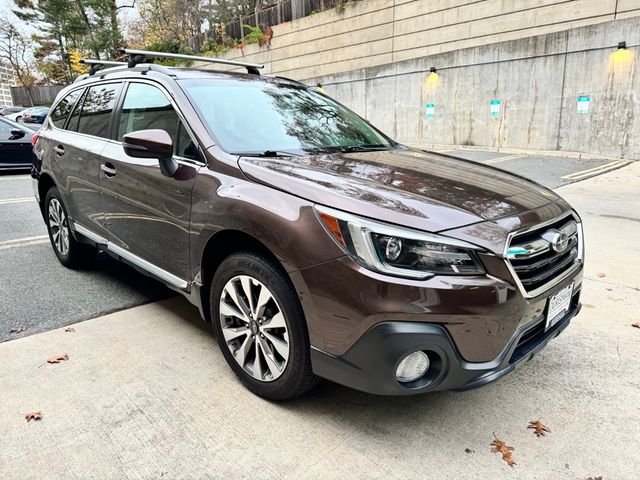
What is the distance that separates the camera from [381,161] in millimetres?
2715

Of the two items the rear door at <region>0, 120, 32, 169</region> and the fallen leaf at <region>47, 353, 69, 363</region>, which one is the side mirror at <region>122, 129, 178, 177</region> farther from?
the rear door at <region>0, 120, 32, 169</region>

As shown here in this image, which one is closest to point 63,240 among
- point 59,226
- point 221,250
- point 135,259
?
point 59,226

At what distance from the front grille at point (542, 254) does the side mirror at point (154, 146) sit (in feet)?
6.10

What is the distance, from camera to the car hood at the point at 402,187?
1.94 meters

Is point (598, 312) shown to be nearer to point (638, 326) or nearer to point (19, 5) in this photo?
point (638, 326)

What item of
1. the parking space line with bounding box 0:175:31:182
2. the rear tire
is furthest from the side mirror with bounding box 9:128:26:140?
the rear tire

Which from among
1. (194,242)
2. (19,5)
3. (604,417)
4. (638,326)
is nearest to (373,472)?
(604,417)

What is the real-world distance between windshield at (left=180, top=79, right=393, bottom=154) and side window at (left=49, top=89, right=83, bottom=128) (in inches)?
73.5

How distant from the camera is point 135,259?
323 cm

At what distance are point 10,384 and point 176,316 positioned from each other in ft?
3.65

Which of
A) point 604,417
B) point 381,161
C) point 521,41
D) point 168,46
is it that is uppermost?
point 168,46

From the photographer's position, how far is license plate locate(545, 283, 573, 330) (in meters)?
2.18

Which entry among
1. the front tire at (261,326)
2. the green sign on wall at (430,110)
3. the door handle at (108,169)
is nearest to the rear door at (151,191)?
the door handle at (108,169)

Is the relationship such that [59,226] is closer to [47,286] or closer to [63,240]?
[63,240]
